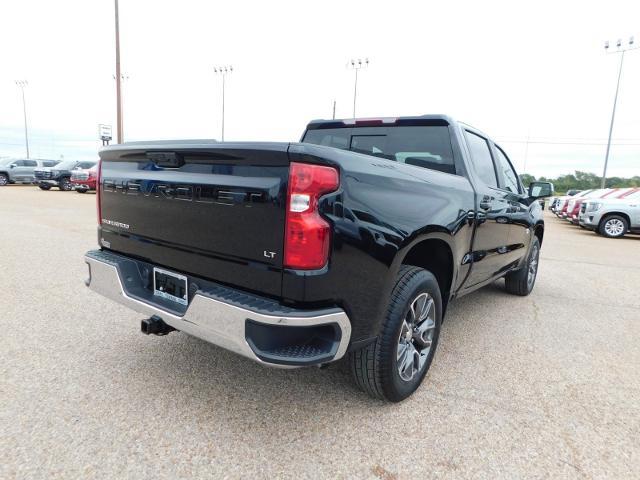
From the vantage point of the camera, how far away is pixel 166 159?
229 centimetres

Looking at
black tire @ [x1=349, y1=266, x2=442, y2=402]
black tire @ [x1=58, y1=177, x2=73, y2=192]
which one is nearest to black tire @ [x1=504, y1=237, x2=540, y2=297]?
black tire @ [x1=349, y1=266, x2=442, y2=402]

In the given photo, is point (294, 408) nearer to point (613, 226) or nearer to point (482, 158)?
point (482, 158)

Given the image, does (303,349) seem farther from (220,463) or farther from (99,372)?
(99,372)

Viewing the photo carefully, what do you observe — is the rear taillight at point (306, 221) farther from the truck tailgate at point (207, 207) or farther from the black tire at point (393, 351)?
the black tire at point (393, 351)

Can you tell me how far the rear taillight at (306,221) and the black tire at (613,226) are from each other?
15094 mm

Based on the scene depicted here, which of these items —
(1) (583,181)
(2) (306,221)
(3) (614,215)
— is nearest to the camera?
(2) (306,221)

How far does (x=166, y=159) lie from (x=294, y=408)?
5.21 feet

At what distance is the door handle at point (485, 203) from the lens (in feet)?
10.9

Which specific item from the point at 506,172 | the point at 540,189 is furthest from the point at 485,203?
the point at 540,189

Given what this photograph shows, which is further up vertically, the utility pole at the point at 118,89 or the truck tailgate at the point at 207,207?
the utility pole at the point at 118,89

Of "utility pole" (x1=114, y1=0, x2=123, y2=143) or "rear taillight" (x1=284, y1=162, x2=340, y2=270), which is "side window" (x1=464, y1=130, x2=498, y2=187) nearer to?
"rear taillight" (x1=284, y1=162, x2=340, y2=270)

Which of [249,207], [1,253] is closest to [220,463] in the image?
[249,207]

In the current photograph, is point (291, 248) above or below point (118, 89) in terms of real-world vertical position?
below

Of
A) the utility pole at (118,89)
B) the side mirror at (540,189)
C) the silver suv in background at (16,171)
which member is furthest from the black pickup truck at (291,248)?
the silver suv in background at (16,171)
